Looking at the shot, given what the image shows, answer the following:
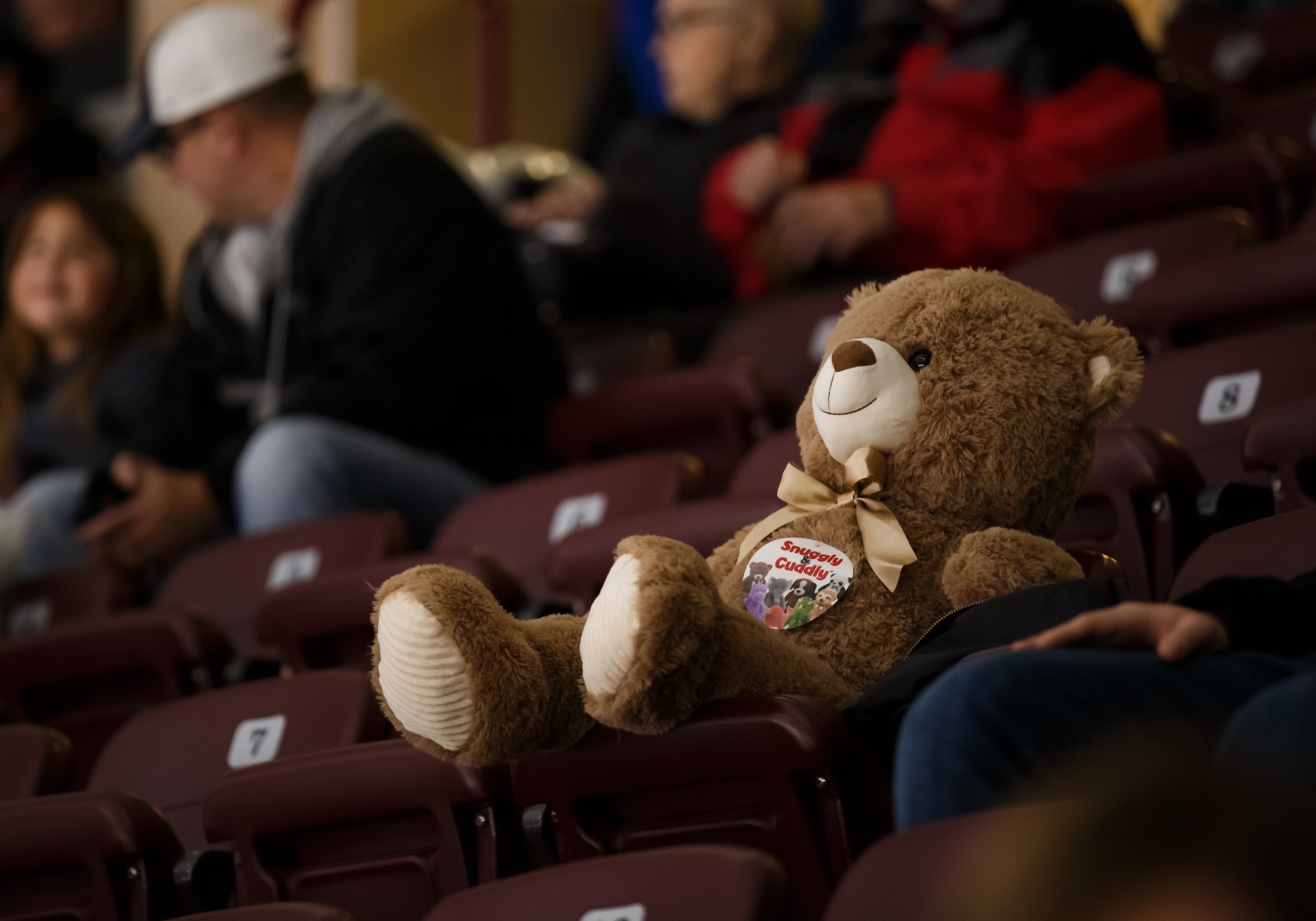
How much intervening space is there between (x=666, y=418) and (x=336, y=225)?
557 mm

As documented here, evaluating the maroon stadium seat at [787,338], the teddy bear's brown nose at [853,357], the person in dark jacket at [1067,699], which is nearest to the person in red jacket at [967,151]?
the maroon stadium seat at [787,338]

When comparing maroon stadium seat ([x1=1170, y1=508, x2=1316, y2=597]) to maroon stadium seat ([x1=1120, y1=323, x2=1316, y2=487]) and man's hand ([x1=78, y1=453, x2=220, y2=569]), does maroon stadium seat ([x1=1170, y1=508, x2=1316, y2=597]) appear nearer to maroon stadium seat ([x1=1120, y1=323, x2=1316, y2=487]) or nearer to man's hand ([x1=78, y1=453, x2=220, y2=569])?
maroon stadium seat ([x1=1120, y1=323, x2=1316, y2=487])

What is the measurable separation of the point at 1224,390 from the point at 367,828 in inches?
29.5

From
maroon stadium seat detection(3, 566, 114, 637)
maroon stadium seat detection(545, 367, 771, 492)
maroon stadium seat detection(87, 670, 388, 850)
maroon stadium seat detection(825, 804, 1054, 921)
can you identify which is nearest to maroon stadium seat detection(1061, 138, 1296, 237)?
maroon stadium seat detection(545, 367, 771, 492)

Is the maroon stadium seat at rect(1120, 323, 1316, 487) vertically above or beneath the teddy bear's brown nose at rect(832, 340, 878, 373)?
beneath

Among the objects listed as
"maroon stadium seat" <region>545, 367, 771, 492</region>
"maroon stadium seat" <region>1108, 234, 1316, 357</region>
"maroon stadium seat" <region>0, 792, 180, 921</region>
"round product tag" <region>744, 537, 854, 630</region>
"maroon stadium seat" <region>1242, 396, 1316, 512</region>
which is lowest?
"maroon stadium seat" <region>545, 367, 771, 492</region>

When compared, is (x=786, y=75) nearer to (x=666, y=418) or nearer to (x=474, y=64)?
(x=666, y=418)

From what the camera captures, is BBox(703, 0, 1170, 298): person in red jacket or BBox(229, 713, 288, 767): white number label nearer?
BBox(229, 713, 288, 767): white number label

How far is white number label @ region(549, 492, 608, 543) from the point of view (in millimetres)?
1547

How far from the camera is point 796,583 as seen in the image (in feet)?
3.08

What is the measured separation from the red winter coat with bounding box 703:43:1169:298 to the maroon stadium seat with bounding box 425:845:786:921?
1.30 metres

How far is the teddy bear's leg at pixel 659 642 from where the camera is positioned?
0.79 metres

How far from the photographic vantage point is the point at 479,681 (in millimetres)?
821

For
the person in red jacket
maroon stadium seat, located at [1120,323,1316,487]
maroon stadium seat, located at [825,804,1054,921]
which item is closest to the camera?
maroon stadium seat, located at [825,804,1054,921]
